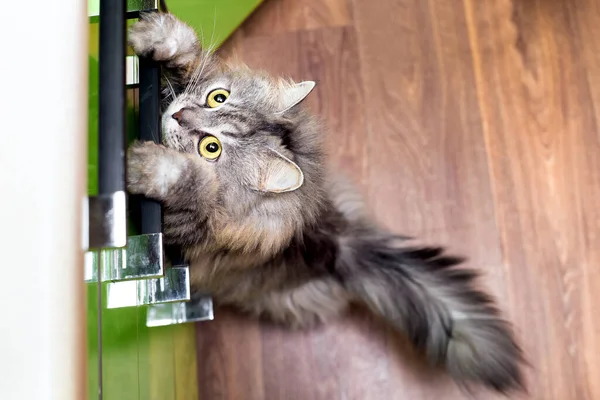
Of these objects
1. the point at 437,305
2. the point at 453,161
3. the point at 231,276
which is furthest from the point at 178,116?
the point at 453,161

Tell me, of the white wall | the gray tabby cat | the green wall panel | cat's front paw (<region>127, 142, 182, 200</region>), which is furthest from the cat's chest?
the white wall

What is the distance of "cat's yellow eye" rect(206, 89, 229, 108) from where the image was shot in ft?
3.56

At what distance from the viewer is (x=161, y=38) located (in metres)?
0.92

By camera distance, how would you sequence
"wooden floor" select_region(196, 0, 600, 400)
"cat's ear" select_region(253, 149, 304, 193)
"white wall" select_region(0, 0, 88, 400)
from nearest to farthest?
"white wall" select_region(0, 0, 88, 400) → "cat's ear" select_region(253, 149, 304, 193) → "wooden floor" select_region(196, 0, 600, 400)

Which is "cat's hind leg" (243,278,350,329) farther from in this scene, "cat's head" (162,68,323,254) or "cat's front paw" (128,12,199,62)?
"cat's front paw" (128,12,199,62)

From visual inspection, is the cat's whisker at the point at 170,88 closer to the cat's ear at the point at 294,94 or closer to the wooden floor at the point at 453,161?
the cat's ear at the point at 294,94

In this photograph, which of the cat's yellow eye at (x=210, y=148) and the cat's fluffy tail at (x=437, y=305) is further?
the cat's fluffy tail at (x=437, y=305)

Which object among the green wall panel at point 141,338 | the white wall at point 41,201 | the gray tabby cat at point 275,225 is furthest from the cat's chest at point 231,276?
the white wall at point 41,201

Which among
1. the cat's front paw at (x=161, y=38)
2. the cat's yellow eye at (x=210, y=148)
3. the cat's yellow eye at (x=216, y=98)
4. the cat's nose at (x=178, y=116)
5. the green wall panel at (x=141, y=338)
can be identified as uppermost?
the cat's front paw at (x=161, y=38)

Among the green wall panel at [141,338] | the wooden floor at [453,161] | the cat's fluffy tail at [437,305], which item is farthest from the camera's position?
the wooden floor at [453,161]

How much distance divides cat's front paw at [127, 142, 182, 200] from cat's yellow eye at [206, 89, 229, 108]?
0.93 ft

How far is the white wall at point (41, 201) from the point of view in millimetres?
423

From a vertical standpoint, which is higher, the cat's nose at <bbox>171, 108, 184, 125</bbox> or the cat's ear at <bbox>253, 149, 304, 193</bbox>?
the cat's nose at <bbox>171, 108, 184, 125</bbox>

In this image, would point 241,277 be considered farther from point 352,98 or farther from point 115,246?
point 352,98
